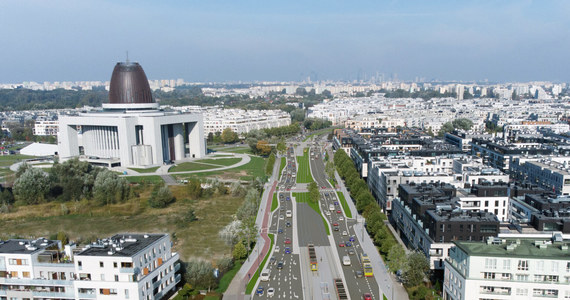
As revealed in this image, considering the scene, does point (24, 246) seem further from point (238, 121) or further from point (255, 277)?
point (238, 121)

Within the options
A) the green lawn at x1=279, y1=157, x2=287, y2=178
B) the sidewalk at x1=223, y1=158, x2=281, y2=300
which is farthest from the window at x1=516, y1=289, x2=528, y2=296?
the green lawn at x1=279, y1=157, x2=287, y2=178

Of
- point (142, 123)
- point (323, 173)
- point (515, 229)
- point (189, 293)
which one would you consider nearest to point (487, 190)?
point (515, 229)

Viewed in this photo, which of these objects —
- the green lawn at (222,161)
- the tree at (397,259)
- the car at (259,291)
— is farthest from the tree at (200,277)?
the green lawn at (222,161)

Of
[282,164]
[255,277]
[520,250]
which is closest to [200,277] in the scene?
[255,277]

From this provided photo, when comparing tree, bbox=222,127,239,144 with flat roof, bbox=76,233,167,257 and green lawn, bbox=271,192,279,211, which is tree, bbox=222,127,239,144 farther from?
flat roof, bbox=76,233,167,257

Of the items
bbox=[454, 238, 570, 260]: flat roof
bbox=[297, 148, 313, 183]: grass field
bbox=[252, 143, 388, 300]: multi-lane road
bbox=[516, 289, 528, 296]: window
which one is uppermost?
bbox=[454, 238, 570, 260]: flat roof

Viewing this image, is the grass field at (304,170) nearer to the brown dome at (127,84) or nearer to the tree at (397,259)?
the brown dome at (127,84)

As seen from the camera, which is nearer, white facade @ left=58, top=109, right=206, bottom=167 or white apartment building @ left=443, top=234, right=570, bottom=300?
white apartment building @ left=443, top=234, right=570, bottom=300
